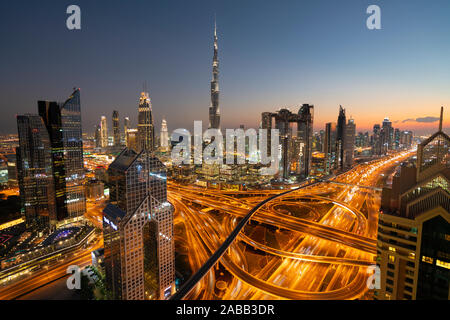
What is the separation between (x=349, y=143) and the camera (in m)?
54.3

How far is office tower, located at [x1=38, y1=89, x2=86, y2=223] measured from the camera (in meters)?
23.2

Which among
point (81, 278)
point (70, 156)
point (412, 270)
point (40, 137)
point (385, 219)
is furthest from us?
point (70, 156)

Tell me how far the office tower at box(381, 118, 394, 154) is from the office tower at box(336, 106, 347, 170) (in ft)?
87.5

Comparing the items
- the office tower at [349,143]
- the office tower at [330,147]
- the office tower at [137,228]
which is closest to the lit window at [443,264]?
the office tower at [137,228]

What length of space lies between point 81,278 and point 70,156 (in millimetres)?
14792

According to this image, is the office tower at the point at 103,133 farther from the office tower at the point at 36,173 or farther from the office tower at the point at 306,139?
the office tower at the point at 306,139

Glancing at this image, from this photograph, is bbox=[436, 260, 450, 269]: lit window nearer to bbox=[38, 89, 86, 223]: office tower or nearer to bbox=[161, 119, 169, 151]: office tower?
bbox=[38, 89, 86, 223]: office tower

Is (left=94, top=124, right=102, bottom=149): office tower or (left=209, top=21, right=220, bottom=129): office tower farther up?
(left=209, top=21, right=220, bottom=129): office tower

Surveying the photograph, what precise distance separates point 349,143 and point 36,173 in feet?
194

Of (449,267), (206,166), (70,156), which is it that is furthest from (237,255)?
(206,166)

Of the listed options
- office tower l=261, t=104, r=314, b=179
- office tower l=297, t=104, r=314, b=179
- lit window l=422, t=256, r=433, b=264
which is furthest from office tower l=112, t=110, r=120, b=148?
lit window l=422, t=256, r=433, b=264

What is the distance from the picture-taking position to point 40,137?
22.8 m

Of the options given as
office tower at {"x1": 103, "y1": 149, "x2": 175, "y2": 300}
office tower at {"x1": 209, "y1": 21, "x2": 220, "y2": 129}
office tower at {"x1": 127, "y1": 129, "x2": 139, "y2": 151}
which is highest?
office tower at {"x1": 209, "y1": 21, "x2": 220, "y2": 129}

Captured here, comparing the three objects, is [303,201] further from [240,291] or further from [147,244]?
[147,244]
